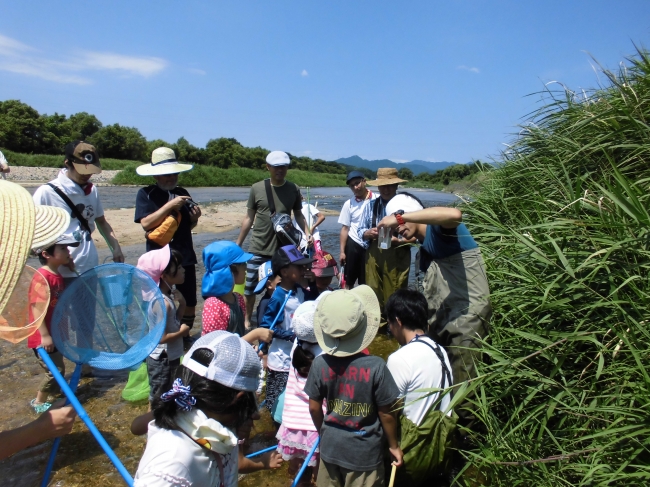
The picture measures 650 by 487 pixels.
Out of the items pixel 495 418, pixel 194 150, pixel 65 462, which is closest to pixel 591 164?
pixel 495 418

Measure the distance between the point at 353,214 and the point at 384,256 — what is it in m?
0.90

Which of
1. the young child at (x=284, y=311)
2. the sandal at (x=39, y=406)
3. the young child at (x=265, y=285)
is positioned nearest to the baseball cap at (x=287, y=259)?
the young child at (x=284, y=311)

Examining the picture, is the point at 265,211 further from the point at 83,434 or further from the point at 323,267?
the point at 83,434

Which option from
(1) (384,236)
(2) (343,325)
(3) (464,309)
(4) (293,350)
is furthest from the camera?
(1) (384,236)

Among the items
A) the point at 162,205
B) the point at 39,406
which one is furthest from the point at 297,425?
the point at 162,205

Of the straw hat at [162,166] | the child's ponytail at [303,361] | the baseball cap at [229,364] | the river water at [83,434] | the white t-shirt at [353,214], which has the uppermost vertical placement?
the straw hat at [162,166]

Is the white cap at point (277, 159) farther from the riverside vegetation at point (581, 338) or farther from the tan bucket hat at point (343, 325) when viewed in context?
the tan bucket hat at point (343, 325)

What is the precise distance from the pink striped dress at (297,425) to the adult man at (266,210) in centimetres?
228

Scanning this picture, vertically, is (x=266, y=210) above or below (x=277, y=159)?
below

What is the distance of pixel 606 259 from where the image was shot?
2.53 meters

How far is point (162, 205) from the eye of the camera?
4.47 m

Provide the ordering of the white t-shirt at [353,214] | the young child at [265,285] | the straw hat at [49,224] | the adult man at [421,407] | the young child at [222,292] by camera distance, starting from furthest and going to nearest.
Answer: the white t-shirt at [353,214] → the young child at [265,285] → the young child at [222,292] → the adult man at [421,407] → the straw hat at [49,224]

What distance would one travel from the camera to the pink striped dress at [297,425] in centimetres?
292

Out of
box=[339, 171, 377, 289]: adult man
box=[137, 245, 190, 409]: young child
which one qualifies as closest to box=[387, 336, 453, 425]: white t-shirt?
box=[137, 245, 190, 409]: young child
